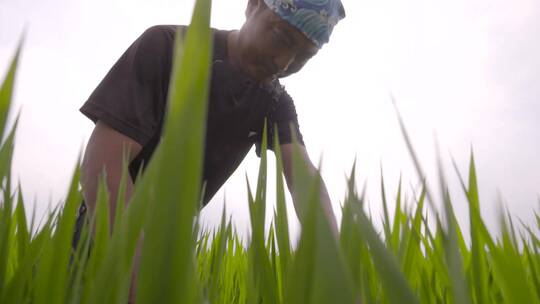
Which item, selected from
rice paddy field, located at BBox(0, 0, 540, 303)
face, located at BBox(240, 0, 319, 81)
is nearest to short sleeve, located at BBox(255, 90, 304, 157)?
face, located at BBox(240, 0, 319, 81)

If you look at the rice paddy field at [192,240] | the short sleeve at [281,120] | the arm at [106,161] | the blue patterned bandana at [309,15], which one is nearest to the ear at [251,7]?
the blue patterned bandana at [309,15]

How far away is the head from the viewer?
115cm

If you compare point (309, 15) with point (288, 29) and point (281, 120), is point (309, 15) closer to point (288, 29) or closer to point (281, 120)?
point (288, 29)

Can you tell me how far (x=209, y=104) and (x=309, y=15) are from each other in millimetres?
402

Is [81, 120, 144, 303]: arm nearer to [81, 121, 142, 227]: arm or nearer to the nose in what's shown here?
[81, 121, 142, 227]: arm

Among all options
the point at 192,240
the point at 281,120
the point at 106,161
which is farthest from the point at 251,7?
the point at 192,240

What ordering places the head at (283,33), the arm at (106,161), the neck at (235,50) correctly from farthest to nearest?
the neck at (235,50)
the head at (283,33)
the arm at (106,161)

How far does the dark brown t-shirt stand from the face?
82 millimetres

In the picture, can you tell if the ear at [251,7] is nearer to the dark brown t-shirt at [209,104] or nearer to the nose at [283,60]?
the dark brown t-shirt at [209,104]

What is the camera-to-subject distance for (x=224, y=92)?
4.25ft

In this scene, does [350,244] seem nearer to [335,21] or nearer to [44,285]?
[44,285]

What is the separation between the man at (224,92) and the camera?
0.90 m

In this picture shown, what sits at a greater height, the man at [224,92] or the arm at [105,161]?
the man at [224,92]

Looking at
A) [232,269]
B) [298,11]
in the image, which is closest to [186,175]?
[232,269]
